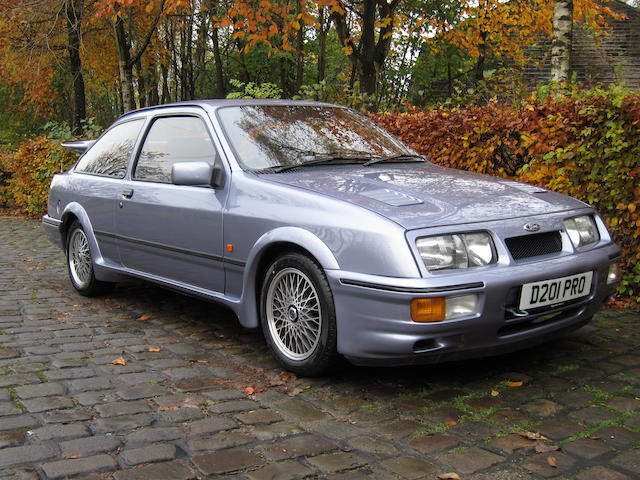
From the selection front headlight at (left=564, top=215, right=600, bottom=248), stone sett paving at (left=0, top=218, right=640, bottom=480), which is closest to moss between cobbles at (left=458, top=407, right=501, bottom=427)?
stone sett paving at (left=0, top=218, right=640, bottom=480)

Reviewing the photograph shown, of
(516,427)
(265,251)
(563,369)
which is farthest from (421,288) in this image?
(563,369)

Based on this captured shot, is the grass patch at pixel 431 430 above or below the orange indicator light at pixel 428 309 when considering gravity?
below

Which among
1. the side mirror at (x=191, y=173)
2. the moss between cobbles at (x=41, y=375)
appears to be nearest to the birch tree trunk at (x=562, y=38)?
the side mirror at (x=191, y=173)

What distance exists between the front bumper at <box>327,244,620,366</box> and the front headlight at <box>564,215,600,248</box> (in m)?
0.24

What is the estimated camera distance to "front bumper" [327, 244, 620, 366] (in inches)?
137

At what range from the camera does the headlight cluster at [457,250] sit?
3541 mm

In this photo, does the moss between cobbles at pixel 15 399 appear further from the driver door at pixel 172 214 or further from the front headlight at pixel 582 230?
the front headlight at pixel 582 230

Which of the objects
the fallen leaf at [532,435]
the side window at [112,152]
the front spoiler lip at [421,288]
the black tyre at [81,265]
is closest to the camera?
the fallen leaf at [532,435]

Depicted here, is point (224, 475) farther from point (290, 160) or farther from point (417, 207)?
point (290, 160)

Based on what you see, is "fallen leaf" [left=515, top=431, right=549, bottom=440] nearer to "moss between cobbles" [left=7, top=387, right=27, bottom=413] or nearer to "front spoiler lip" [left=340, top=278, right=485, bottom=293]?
"front spoiler lip" [left=340, top=278, right=485, bottom=293]

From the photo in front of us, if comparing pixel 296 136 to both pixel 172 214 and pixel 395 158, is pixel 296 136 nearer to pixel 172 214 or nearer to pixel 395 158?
pixel 395 158

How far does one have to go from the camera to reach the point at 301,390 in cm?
396

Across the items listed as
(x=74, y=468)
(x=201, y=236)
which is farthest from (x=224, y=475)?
(x=201, y=236)

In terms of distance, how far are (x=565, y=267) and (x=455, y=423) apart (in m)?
1.06
